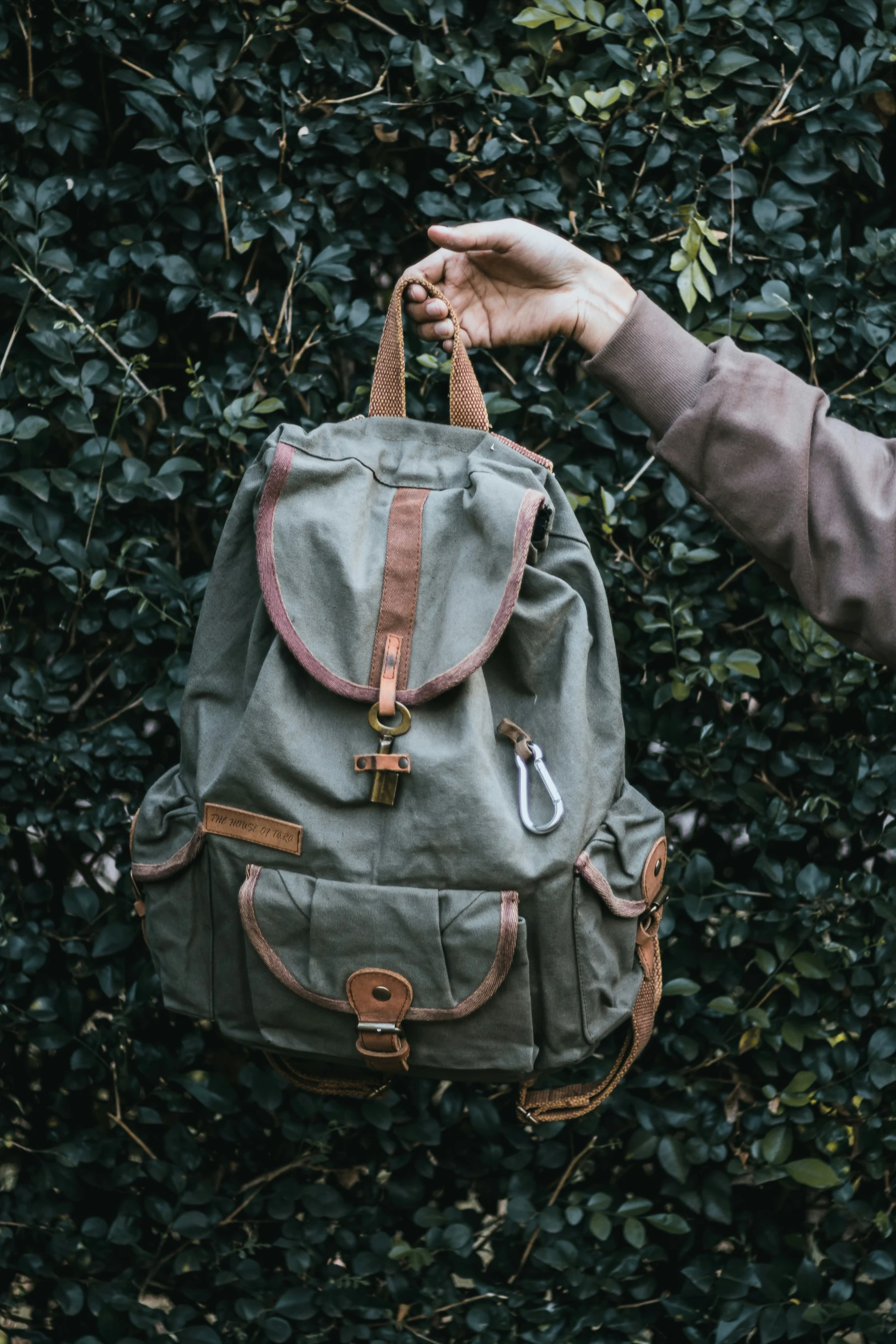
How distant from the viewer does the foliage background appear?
1.64 metres

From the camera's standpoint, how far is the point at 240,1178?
6.06ft

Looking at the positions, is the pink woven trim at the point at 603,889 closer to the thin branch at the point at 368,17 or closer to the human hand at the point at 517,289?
the human hand at the point at 517,289

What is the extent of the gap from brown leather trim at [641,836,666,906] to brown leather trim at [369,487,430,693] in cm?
37

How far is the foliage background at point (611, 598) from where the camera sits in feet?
5.37

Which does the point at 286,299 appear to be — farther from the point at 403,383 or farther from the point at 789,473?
the point at 789,473

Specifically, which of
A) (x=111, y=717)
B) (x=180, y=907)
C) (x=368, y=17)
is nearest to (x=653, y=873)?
(x=180, y=907)

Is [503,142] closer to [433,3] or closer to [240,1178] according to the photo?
[433,3]

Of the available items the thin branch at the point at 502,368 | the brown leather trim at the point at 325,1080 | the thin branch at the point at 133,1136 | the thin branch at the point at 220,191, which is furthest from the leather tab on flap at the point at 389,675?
the thin branch at the point at 133,1136

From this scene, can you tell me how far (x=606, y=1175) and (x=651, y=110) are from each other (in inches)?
65.5

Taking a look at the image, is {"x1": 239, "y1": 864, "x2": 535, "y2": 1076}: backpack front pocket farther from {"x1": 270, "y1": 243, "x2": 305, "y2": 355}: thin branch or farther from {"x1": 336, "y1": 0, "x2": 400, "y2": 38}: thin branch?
{"x1": 336, "y1": 0, "x2": 400, "y2": 38}: thin branch

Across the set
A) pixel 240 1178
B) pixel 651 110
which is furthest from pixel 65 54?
pixel 240 1178

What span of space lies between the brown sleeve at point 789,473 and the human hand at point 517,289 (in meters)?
0.11

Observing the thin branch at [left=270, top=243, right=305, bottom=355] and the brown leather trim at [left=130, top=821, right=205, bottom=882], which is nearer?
the brown leather trim at [left=130, top=821, right=205, bottom=882]

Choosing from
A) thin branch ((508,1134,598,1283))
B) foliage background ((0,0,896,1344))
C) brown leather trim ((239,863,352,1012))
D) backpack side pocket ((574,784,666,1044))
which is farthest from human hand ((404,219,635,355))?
thin branch ((508,1134,598,1283))
